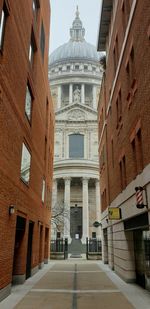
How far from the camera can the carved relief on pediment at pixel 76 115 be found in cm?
5809

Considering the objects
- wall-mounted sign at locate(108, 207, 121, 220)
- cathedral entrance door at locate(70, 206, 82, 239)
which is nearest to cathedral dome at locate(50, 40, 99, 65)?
cathedral entrance door at locate(70, 206, 82, 239)

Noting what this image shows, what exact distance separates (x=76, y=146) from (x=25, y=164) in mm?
42343

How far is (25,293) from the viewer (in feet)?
38.2

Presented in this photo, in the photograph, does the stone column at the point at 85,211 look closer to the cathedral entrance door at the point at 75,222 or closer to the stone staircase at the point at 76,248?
the cathedral entrance door at the point at 75,222

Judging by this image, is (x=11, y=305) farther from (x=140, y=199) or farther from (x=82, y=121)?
(x=82, y=121)

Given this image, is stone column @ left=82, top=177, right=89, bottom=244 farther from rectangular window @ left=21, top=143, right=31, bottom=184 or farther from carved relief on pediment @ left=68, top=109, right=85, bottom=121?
rectangular window @ left=21, top=143, right=31, bottom=184

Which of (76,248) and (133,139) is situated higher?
(133,139)

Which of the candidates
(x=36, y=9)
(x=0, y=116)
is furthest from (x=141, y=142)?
(x=36, y=9)

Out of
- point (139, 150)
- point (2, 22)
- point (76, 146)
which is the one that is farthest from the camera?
point (76, 146)

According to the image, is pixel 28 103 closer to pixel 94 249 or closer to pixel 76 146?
pixel 94 249

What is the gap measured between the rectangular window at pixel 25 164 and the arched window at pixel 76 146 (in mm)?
40414

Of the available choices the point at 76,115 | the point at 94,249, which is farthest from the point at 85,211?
the point at 76,115

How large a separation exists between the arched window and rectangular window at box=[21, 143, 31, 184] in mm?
40414

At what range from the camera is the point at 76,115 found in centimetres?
5844
